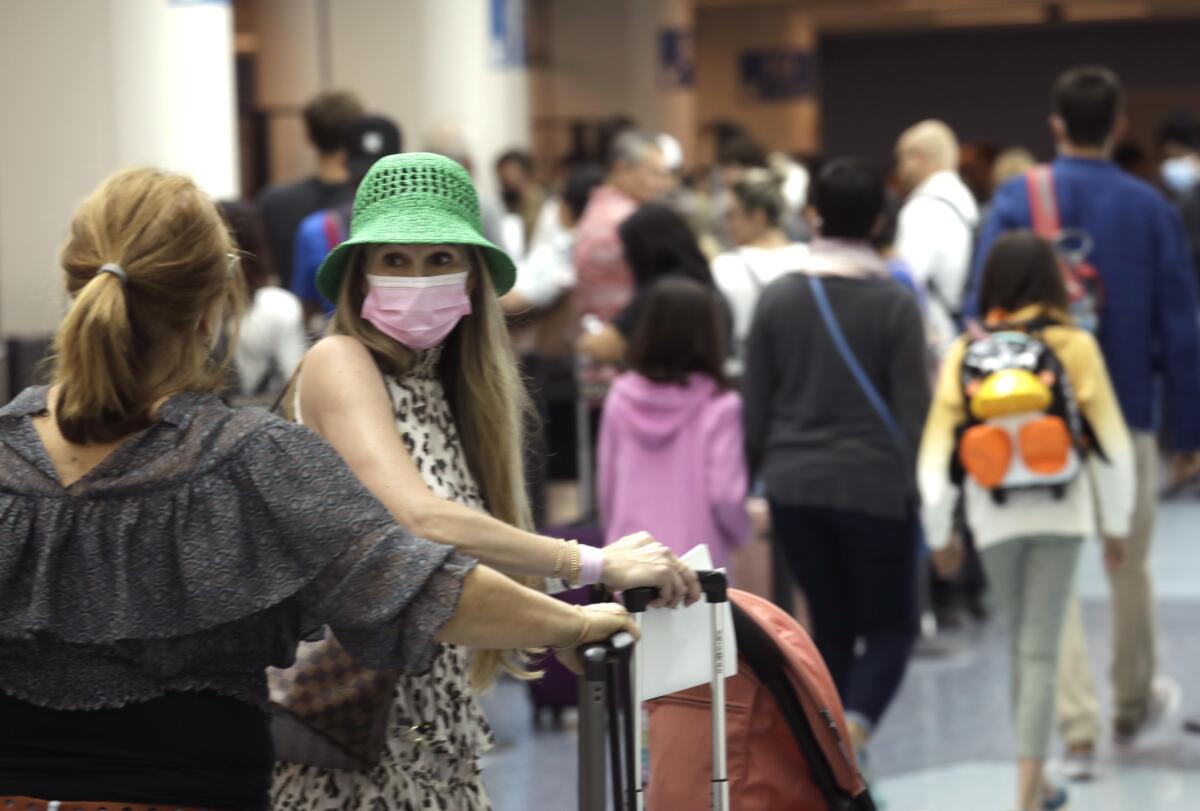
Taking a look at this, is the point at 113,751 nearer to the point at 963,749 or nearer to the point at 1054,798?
the point at 1054,798

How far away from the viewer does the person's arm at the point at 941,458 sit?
4.91m

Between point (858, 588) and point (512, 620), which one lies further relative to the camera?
point (858, 588)

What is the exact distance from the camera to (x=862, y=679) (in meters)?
5.21

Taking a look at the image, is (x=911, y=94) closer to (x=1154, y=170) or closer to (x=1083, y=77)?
(x=1154, y=170)

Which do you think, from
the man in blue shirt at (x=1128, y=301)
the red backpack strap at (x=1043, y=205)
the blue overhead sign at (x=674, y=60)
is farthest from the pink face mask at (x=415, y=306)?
the blue overhead sign at (x=674, y=60)

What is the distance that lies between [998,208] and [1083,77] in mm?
486

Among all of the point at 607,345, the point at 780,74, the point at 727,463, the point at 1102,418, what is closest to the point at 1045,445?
the point at 1102,418

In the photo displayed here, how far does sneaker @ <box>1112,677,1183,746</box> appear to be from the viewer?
5973 mm

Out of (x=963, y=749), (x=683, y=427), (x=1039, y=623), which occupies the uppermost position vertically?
(x=683, y=427)

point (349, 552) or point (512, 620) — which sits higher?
point (349, 552)

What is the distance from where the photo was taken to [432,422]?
108 inches

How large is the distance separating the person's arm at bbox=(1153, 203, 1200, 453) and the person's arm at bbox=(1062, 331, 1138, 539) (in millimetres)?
690

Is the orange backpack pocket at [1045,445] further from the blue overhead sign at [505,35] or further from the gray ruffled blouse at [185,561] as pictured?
the blue overhead sign at [505,35]

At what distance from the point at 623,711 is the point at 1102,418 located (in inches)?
113
